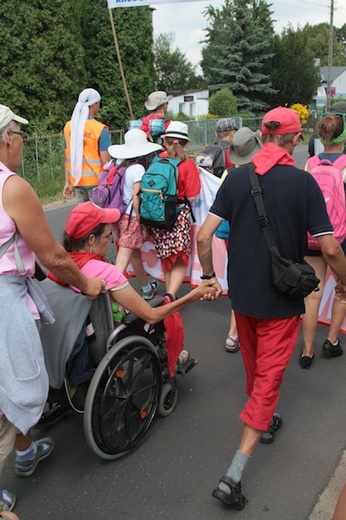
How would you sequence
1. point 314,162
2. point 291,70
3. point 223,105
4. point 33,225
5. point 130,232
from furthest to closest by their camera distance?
1. point 291,70
2. point 223,105
3. point 130,232
4. point 314,162
5. point 33,225

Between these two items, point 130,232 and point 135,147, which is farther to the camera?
point 130,232

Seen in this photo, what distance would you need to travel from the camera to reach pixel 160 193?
13.6 ft

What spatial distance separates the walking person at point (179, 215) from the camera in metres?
4.33

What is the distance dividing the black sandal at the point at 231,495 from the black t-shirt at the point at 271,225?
813 mm

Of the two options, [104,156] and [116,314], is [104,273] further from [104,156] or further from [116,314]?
[104,156]

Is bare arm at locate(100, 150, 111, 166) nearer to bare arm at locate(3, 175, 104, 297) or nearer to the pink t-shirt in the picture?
the pink t-shirt

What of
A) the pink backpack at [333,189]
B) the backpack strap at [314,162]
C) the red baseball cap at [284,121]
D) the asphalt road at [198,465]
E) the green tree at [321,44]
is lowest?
the asphalt road at [198,465]

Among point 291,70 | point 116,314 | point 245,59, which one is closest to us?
point 116,314

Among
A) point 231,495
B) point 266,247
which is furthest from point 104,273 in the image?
point 231,495

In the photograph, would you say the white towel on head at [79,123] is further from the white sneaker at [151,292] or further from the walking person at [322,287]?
the walking person at [322,287]

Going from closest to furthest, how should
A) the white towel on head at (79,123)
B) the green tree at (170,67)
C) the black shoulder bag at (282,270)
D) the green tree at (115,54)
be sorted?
the black shoulder bag at (282,270), the white towel on head at (79,123), the green tree at (115,54), the green tree at (170,67)

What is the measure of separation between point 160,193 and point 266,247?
6.29 feet

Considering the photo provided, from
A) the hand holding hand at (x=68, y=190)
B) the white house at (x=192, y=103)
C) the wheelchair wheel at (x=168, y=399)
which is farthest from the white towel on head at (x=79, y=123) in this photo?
the white house at (x=192, y=103)

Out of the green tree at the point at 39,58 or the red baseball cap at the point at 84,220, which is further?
the green tree at the point at 39,58
